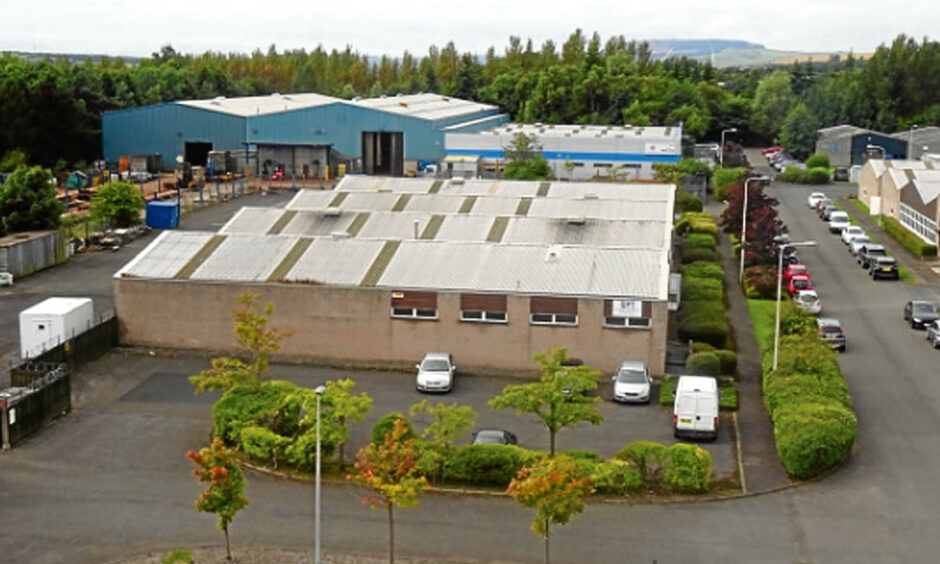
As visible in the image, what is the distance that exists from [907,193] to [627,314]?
105 ft

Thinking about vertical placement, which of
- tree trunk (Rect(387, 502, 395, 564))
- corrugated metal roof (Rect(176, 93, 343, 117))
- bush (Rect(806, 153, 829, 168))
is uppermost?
corrugated metal roof (Rect(176, 93, 343, 117))

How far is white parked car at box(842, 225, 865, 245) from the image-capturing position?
5384 cm

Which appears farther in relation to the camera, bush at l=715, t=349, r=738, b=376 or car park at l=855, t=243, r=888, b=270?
car park at l=855, t=243, r=888, b=270

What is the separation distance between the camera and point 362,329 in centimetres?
3291

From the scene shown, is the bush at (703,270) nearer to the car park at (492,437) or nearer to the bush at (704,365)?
the bush at (704,365)

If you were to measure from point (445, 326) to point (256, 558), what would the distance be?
528 inches

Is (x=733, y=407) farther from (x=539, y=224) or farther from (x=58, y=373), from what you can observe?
(x=58, y=373)

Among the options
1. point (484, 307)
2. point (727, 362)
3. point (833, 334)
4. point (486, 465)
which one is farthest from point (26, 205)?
point (833, 334)

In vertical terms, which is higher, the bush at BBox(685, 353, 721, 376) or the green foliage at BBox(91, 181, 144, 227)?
the green foliage at BBox(91, 181, 144, 227)

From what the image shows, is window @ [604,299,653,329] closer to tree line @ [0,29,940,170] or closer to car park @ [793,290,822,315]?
car park @ [793,290,822,315]

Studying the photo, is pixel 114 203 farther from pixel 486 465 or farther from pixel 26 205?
pixel 486 465

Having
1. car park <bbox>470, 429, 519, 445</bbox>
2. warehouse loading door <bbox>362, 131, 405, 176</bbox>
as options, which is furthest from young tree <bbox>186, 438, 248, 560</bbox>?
warehouse loading door <bbox>362, 131, 405, 176</bbox>

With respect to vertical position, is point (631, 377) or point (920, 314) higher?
point (920, 314)

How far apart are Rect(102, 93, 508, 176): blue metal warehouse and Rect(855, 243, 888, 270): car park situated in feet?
116
